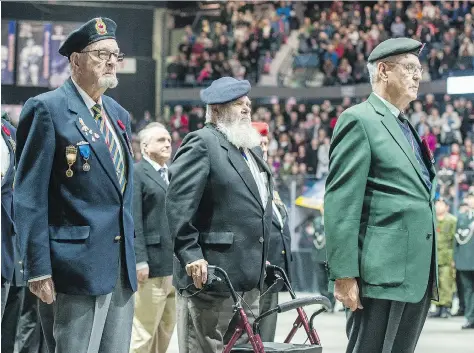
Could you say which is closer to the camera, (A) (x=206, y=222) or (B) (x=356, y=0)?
(A) (x=206, y=222)

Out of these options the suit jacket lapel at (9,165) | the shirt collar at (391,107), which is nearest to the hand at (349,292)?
the shirt collar at (391,107)

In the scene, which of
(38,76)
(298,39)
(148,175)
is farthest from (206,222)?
(298,39)

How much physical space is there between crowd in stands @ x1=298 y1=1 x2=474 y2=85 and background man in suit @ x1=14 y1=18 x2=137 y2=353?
56.8ft

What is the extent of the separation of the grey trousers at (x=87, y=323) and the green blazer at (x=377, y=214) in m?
0.98

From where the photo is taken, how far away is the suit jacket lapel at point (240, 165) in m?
5.37

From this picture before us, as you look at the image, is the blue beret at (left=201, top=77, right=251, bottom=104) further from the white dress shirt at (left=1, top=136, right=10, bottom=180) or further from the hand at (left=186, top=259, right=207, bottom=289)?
the white dress shirt at (left=1, top=136, right=10, bottom=180)

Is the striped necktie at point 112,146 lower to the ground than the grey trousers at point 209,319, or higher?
higher

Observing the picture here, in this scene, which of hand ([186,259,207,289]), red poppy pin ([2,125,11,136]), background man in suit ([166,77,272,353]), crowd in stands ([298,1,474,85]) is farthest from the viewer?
crowd in stands ([298,1,474,85])

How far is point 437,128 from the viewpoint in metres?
20.8

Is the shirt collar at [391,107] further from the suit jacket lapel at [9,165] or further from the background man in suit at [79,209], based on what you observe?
the suit jacket lapel at [9,165]

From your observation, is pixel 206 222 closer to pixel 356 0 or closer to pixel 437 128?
pixel 437 128

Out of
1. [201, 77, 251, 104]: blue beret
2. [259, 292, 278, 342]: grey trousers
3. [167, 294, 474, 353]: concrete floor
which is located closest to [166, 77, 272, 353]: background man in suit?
[201, 77, 251, 104]: blue beret

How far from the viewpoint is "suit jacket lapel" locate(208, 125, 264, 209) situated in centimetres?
537

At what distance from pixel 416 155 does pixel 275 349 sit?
1.16m
